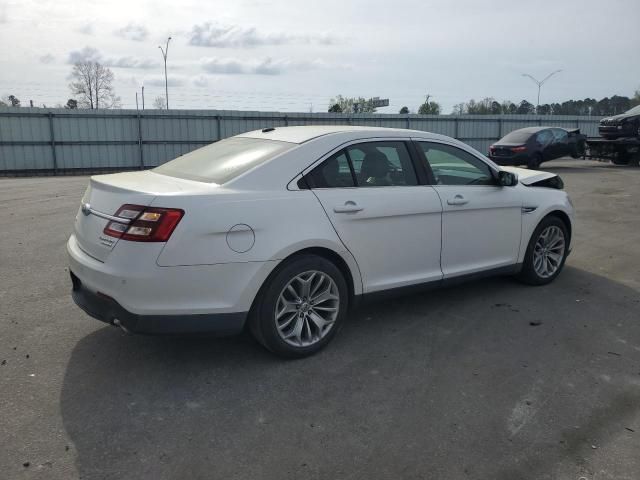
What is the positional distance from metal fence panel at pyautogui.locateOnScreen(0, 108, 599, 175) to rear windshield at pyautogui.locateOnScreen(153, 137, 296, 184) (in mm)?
20267

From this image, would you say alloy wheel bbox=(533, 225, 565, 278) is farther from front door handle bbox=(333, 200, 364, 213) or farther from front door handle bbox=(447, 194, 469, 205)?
front door handle bbox=(333, 200, 364, 213)

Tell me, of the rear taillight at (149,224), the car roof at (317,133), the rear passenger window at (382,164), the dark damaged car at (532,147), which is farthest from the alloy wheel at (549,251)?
the dark damaged car at (532,147)

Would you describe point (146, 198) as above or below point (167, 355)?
above

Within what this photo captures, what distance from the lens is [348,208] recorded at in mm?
4234

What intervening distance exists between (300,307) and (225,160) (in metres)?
1.26

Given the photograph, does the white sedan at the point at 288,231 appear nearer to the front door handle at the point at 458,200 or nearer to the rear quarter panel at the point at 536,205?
the front door handle at the point at 458,200

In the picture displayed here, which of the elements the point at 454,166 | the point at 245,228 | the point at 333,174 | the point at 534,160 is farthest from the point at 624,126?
the point at 245,228

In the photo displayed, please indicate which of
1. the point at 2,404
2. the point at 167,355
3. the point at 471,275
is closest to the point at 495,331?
the point at 471,275

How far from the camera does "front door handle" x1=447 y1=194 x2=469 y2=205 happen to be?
489 cm

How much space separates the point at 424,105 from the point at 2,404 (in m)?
67.3

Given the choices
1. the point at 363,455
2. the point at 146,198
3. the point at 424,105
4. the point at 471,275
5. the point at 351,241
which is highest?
the point at 424,105

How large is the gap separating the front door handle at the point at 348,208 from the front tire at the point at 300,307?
0.38 m

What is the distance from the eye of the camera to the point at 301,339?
13.5ft

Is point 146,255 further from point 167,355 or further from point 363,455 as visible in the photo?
point 363,455
